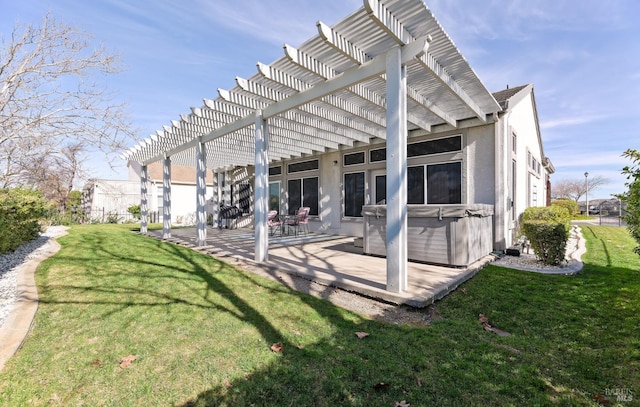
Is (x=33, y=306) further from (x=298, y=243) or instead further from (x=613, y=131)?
(x=613, y=131)

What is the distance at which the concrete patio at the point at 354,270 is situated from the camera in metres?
3.71

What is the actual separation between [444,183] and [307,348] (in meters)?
6.29

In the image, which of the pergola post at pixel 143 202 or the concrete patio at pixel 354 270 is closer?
the concrete patio at pixel 354 270

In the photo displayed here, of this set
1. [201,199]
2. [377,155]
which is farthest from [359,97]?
[201,199]

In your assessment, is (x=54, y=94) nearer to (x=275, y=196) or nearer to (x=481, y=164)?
(x=275, y=196)

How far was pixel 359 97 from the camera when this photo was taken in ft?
17.5

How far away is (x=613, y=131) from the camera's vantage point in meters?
21.7

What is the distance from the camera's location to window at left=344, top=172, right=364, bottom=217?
9586 mm

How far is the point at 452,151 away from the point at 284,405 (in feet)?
A: 23.4

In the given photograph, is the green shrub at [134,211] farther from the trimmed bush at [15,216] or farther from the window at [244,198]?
the trimmed bush at [15,216]

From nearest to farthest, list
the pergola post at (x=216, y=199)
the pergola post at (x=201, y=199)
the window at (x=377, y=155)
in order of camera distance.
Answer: the pergola post at (x=201, y=199) < the window at (x=377, y=155) < the pergola post at (x=216, y=199)

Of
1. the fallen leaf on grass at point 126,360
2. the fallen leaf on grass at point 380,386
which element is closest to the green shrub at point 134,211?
the fallen leaf on grass at point 126,360

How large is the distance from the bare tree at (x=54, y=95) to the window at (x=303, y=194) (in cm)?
619

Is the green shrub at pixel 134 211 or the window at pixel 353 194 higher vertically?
the window at pixel 353 194
